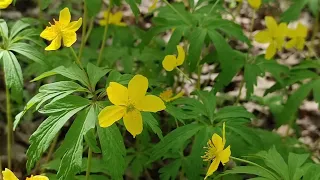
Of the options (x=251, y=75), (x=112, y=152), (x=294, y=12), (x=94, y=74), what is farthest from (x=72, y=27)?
(x=294, y=12)

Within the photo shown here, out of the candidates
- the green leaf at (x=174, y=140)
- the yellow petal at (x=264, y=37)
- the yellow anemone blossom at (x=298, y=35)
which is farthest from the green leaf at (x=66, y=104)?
the yellow anemone blossom at (x=298, y=35)

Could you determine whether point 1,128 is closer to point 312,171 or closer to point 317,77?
point 317,77

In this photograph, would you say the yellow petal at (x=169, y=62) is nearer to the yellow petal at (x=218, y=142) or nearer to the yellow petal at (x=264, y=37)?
the yellow petal at (x=218, y=142)

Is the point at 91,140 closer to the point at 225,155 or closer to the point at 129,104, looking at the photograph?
the point at 129,104

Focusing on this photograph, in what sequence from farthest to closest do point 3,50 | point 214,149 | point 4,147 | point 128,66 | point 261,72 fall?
1. point 4,147
2. point 128,66
3. point 261,72
4. point 3,50
5. point 214,149

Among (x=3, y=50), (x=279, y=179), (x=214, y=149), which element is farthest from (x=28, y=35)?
(x=279, y=179)
